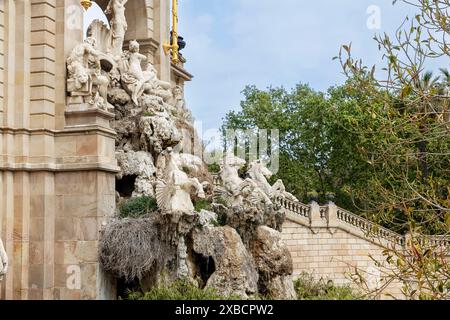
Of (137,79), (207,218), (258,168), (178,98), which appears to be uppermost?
(178,98)

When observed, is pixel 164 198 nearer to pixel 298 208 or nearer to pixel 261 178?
pixel 261 178

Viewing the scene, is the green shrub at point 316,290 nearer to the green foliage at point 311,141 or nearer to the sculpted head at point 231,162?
the sculpted head at point 231,162

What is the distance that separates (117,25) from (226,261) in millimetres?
6834

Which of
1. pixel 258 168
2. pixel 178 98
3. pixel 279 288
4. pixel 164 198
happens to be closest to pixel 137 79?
pixel 258 168

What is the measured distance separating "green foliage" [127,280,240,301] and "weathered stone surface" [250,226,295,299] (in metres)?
2.15

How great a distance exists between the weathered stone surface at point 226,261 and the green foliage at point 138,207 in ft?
3.48

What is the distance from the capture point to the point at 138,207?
47.7ft

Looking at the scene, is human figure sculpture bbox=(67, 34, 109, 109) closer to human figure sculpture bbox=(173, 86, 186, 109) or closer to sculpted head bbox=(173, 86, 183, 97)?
human figure sculpture bbox=(173, 86, 186, 109)

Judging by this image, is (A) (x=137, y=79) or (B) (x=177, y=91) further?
(B) (x=177, y=91)

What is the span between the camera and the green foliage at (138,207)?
1442cm

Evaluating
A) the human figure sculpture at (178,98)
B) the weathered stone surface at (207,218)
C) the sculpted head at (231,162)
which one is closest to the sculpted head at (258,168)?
the sculpted head at (231,162)

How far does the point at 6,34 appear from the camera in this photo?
1433 centimetres

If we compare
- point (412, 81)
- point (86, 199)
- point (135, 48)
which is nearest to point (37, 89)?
point (86, 199)

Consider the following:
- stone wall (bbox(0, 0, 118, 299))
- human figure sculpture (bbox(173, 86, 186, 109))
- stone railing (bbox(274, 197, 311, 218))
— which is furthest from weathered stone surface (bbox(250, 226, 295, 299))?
stone railing (bbox(274, 197, 311, 218))
